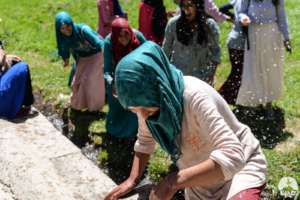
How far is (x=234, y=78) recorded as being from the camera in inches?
244

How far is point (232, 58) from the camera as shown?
6078 millimetres

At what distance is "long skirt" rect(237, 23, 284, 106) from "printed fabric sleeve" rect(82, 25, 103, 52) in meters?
1.57

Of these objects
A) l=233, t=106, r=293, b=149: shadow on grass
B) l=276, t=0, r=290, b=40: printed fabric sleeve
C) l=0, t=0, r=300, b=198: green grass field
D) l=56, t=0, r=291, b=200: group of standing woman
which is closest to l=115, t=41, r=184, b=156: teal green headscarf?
l=56, t=0, r=291, b=200: group of standing woman

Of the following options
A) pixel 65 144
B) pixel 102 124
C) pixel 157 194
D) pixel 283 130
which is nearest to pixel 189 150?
pixel 157 194

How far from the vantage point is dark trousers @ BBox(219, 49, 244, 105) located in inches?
237

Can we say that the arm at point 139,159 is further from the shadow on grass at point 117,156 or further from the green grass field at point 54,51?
the shadow on grass at point 117,156

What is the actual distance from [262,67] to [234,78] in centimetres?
37

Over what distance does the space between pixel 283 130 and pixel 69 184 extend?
2522 mm

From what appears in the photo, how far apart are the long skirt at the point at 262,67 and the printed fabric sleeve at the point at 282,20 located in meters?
0.05

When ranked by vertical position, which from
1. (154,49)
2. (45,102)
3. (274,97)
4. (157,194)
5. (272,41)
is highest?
(154,49)

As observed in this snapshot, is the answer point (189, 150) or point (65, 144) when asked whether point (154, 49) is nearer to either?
point (189, 150)

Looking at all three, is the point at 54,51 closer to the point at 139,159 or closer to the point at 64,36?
the point at 64,36

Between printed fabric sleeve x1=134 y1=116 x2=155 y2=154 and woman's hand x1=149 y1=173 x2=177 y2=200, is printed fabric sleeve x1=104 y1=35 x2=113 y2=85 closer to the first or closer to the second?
printed fabric sleeve x1=134 y1=116 x2=155 y2=154

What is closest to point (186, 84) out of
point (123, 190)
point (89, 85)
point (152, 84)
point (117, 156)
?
point (152, 84)
